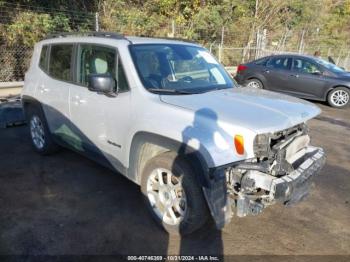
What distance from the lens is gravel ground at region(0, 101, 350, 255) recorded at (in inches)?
127

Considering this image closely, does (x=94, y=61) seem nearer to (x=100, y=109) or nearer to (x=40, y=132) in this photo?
(x=100, y=109)

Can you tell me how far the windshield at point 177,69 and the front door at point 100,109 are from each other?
27 cm

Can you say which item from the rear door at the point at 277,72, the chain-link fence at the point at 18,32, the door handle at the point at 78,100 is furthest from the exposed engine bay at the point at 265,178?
the chain-link fence at the point at 18,32

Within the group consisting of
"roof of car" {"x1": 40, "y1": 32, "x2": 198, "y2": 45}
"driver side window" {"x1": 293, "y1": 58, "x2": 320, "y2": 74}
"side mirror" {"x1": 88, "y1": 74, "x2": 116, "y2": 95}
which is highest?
"roof of car" {"x1": 40, "y1": 32, "x2": 198, "y2": 45}

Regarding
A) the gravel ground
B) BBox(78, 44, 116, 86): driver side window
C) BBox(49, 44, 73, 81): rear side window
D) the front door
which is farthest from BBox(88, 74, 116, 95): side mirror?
the gravel ground

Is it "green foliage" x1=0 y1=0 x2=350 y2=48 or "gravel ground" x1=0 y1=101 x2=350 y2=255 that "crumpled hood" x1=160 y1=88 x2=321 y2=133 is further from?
"green foliage" x1=0 y1=0 x2=350 y2=48

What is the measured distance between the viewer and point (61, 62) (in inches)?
184

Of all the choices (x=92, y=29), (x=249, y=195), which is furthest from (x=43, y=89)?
(x=92, y=29)

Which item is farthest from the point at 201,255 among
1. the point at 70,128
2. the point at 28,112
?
the point at 28,112

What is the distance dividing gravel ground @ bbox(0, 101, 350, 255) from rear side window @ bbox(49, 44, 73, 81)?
1.41 meters

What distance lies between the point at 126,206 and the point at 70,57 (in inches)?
84.5

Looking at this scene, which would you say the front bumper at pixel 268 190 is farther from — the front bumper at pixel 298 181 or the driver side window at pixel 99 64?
the driver side window at pixel 99 64

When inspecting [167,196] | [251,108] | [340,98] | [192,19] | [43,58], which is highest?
[192,19]

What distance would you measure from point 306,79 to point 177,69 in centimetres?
788
